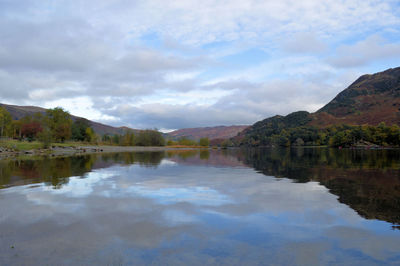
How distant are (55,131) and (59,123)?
541 cm

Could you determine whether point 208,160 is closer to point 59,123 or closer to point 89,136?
point 59,123

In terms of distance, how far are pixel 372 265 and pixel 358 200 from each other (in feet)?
20.9

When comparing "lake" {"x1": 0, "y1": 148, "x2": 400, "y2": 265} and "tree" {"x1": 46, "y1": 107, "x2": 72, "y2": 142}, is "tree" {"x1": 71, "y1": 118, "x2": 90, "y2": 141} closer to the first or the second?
"tree" {"x1": 46, "y1": 107, "x2": 72, "y2": 142}

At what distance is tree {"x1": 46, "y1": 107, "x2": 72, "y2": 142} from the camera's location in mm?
90656

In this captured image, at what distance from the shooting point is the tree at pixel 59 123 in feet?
297

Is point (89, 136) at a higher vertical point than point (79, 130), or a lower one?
lower

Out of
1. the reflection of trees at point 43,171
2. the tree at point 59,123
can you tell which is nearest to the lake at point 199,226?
the reflection of trees at point 43,171

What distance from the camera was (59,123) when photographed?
94.1 m

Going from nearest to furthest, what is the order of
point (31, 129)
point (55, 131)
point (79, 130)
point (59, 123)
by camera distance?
1. point (55, 131)
2. point (31, 129)
3. point (59, 123)
4. point (79, 130)

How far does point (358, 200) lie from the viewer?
35.7ft

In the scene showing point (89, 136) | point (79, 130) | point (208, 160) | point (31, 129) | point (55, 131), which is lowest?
point (208, 160)

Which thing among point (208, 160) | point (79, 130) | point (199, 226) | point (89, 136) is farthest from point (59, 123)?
point (199, 226)

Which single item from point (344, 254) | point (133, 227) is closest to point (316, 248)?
point (344, 254)

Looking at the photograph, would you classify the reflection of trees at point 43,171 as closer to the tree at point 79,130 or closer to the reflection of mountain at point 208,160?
the reflection of mountain at point 208,160
